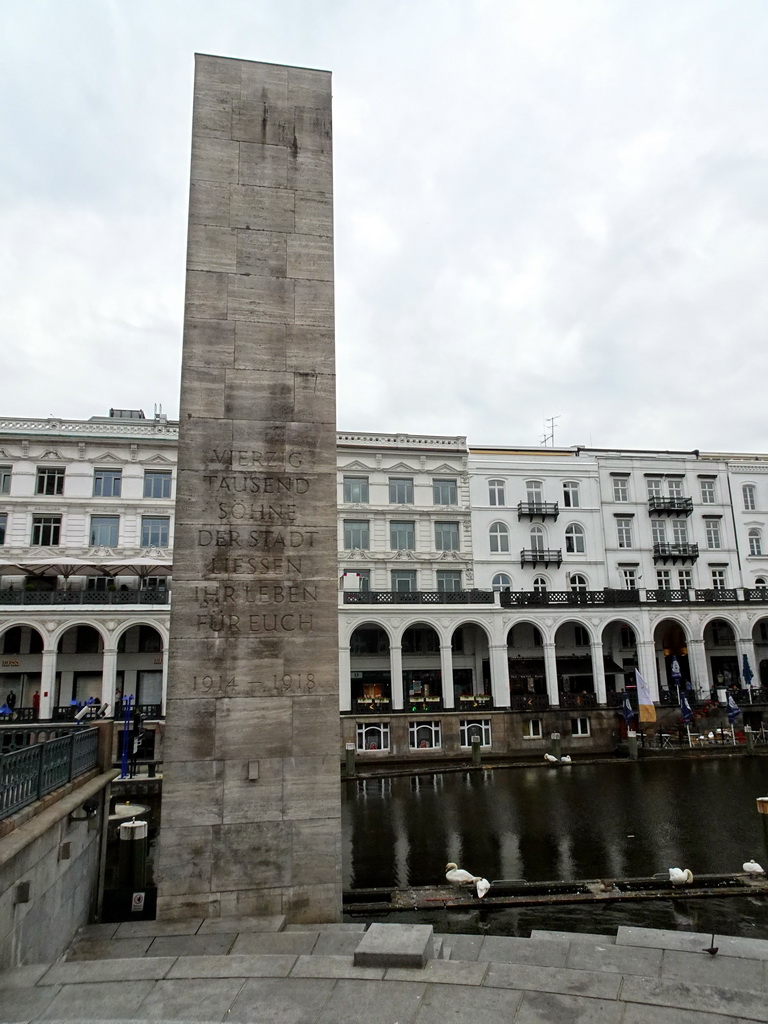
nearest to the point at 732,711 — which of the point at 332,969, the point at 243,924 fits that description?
the point at 243,924

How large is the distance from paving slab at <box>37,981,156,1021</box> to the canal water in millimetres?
8744

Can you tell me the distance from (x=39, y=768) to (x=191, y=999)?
474 centimetres

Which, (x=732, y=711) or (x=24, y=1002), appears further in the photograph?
(x=732, y=711)

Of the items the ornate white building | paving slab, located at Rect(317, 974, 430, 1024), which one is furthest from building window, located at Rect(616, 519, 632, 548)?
paving slab, located at Rect(317, 974, 430, 1024)

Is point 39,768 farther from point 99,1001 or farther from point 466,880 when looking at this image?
point 466,880

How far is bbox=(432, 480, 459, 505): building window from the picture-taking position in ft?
158

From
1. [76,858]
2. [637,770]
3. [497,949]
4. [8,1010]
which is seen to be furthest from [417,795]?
[8,1010]

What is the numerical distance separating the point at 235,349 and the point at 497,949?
9949mm

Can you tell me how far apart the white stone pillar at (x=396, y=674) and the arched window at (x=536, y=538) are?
501 inches

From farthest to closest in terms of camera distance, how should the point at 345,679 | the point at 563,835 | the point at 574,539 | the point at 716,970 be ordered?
the point at 574,539 < the point at 345,679 < the point at 563,835 < the point at 716,970

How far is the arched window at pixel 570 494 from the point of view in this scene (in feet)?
165

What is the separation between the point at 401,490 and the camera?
47938 mm

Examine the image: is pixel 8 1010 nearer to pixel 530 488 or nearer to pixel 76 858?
pixel 76 858

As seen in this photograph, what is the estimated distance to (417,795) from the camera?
29.5 meters
